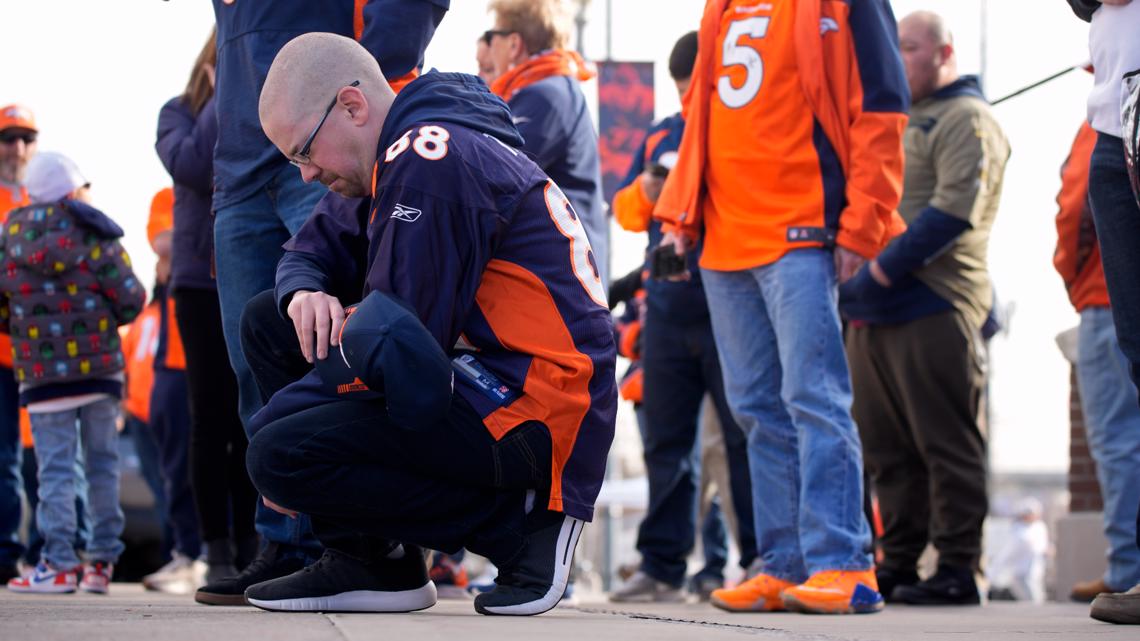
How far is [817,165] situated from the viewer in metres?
4.50

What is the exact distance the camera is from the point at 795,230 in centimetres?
441

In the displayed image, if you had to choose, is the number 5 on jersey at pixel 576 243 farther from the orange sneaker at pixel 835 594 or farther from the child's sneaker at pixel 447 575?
the child's sneaker at pixel 447 575

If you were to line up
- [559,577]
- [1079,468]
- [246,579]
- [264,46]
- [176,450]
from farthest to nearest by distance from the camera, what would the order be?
[1079,468], [176,450], [264,46], [246,579], [559,577]

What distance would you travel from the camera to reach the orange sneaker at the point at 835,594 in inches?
161

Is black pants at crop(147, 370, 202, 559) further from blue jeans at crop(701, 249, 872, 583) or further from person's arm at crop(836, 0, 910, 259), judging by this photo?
person's arm at crop(836, 0, 910, 259)

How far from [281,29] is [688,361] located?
251cm

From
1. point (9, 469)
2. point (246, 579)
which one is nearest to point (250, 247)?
point (246, 579)

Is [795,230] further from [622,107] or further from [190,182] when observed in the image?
[622,107]

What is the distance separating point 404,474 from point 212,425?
2.21 metres

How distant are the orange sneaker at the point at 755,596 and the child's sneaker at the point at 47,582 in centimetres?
251

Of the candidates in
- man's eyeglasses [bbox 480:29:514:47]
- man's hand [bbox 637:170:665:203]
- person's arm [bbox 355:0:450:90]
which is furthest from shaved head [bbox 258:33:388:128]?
man's hand [bbox 637:170:665:203]

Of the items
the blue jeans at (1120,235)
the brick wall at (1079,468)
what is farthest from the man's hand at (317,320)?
the brick wall at (1079,468)

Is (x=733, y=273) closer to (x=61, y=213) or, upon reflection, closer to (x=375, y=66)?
(x=375, y=66)

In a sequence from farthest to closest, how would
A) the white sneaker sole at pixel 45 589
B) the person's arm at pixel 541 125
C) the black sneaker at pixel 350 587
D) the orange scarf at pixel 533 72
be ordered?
1. the orange scarf at pixel 533 72
2. the white sneaker sole at pixel 45 589
3. the person's arm at pixel 541 125
4. the black sneaker at pixel 350 587
